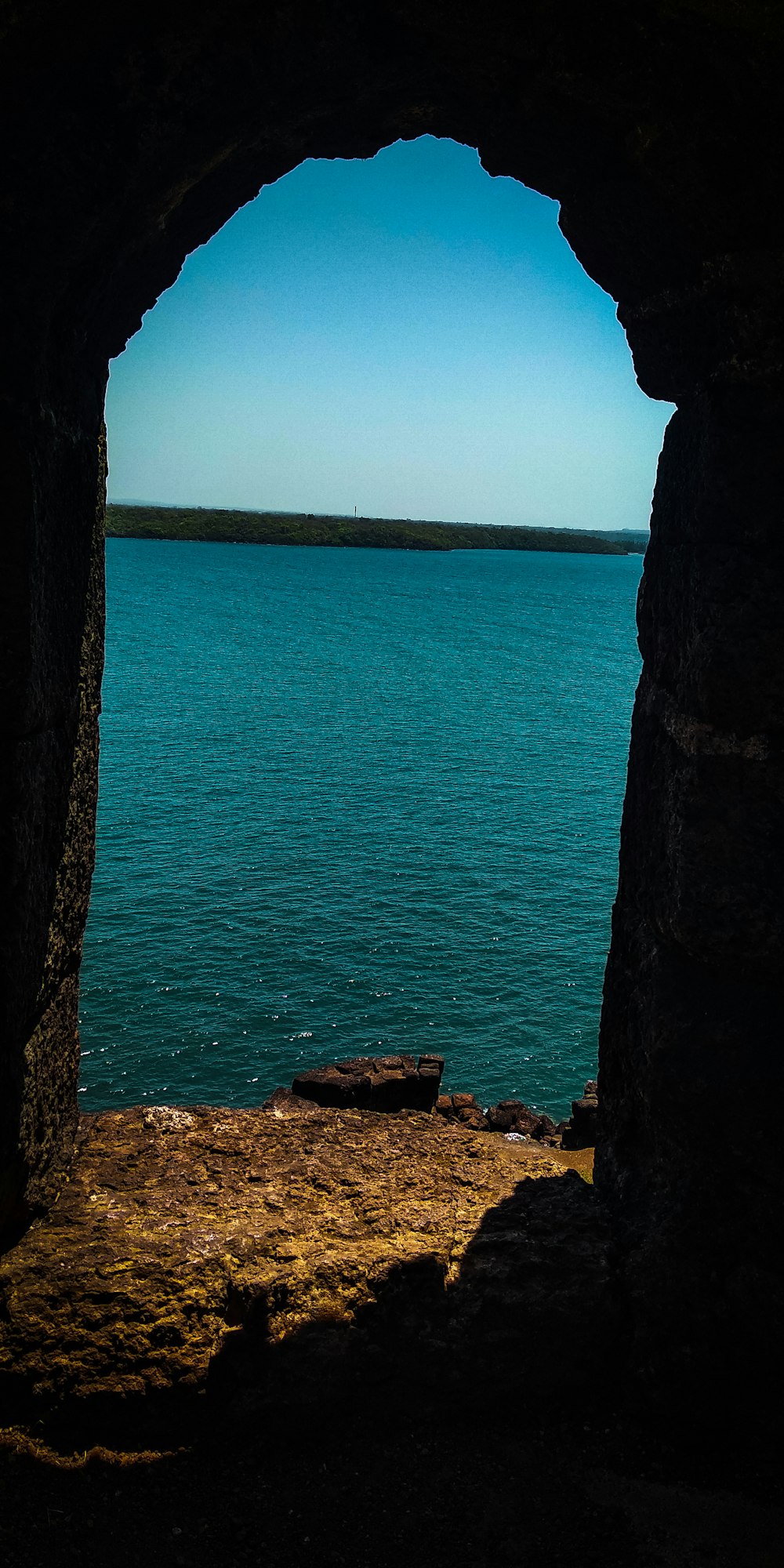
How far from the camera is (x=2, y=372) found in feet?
14.9

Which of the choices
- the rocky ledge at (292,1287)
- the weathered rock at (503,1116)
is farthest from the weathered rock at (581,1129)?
the rocky ledge at (292,1287)

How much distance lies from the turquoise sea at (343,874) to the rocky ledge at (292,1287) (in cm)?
1137

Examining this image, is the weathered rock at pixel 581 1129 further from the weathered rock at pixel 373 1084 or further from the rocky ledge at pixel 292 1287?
the rocky ledge at pixel 292 1287

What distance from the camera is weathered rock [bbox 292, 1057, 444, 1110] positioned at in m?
12.0

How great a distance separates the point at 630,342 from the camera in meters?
5.59

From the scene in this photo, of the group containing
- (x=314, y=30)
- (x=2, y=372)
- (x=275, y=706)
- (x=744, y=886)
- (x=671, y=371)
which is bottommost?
(x=275, y=706)

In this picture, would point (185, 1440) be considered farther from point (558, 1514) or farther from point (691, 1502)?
point (691, 1502)

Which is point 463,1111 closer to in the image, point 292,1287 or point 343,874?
point 292,1287

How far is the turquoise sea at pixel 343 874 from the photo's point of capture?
60.7ft

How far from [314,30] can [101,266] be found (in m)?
1.35

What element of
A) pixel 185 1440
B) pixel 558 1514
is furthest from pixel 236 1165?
pixel 558 1514

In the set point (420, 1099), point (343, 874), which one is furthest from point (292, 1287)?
point (343, 874)

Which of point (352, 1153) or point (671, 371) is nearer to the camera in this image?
point (671, 371)

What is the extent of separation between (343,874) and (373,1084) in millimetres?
13365
